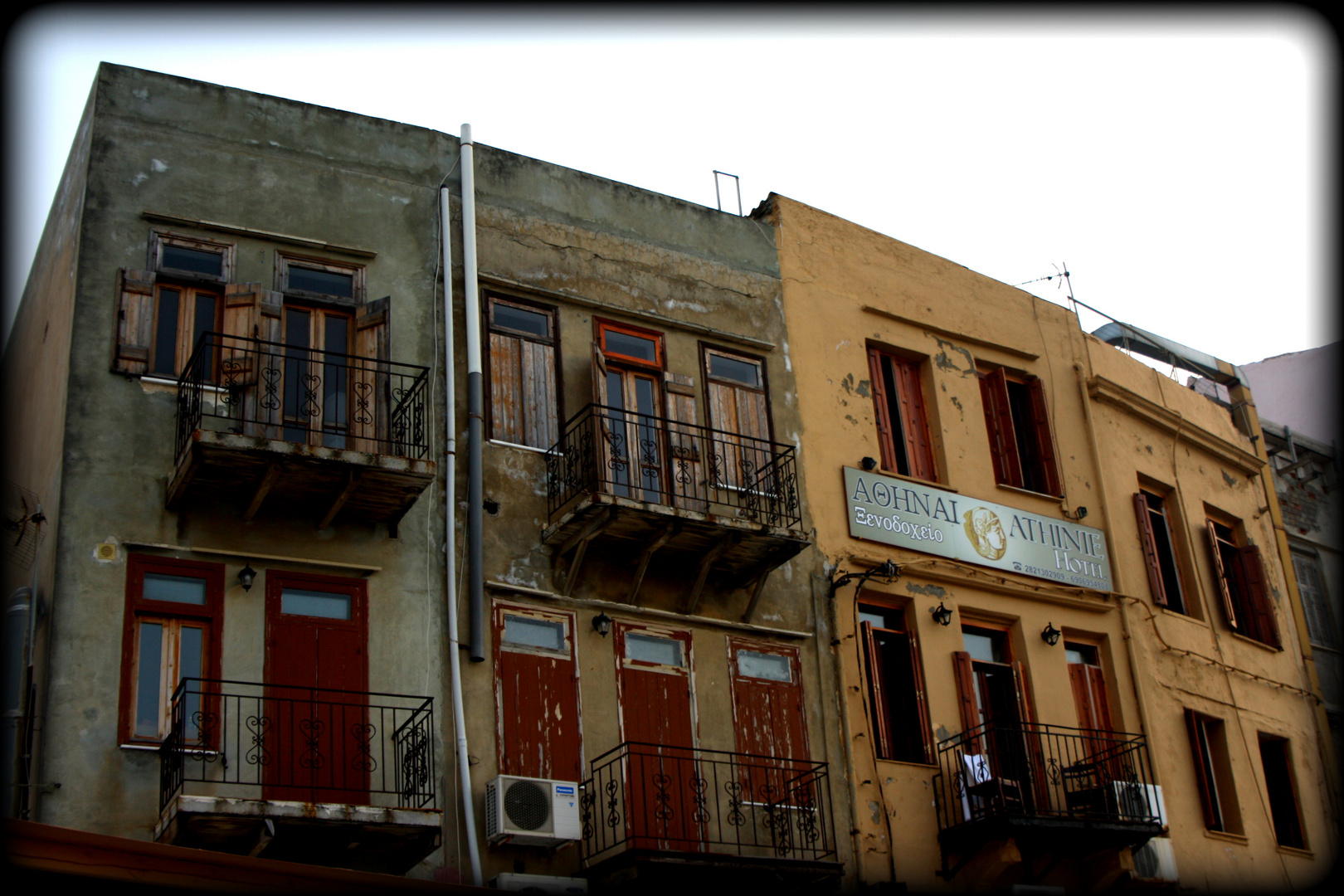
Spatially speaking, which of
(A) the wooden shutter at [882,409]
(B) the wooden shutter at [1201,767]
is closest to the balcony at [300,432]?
(A) the wooden shutter at [882,409]

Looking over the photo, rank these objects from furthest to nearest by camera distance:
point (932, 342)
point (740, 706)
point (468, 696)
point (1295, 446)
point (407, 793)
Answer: point (1295, 446) < point (932, 342) < point (740, 706) < point (468, 696) < point (407, 793)

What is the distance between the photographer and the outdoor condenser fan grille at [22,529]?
13820mm

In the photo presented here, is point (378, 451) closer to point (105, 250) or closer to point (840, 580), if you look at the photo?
point (105, 250)

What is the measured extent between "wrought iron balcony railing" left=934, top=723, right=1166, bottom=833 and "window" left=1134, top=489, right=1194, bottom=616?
8.10 ft

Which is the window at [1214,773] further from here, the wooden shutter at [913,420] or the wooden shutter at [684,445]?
the wooden shutter at [684,445]

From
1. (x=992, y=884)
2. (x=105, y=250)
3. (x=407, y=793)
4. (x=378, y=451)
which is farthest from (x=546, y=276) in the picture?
(x=992, y=884)

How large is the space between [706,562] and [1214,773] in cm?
799

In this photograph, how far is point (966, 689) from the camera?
57.4ft

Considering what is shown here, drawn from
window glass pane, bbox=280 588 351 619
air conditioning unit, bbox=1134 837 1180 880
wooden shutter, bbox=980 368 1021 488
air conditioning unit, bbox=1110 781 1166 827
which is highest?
wooden shutter, bbox=980 368 1021 488

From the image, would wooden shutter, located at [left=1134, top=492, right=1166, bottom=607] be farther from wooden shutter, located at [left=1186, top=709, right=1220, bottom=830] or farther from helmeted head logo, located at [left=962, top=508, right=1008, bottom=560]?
helmeted head logo, located at [left=962, top=508, right=1008, bottom=560]

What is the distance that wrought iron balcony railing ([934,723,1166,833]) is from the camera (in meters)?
16.5

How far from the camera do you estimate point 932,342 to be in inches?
773

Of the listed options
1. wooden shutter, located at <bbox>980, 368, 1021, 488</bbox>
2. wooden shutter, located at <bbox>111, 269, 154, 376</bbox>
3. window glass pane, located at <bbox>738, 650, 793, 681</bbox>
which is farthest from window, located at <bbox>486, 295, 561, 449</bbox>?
wooden shutter, located at <bbox>980, 368, 1021, 488</bbox>

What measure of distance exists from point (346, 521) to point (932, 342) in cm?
825
